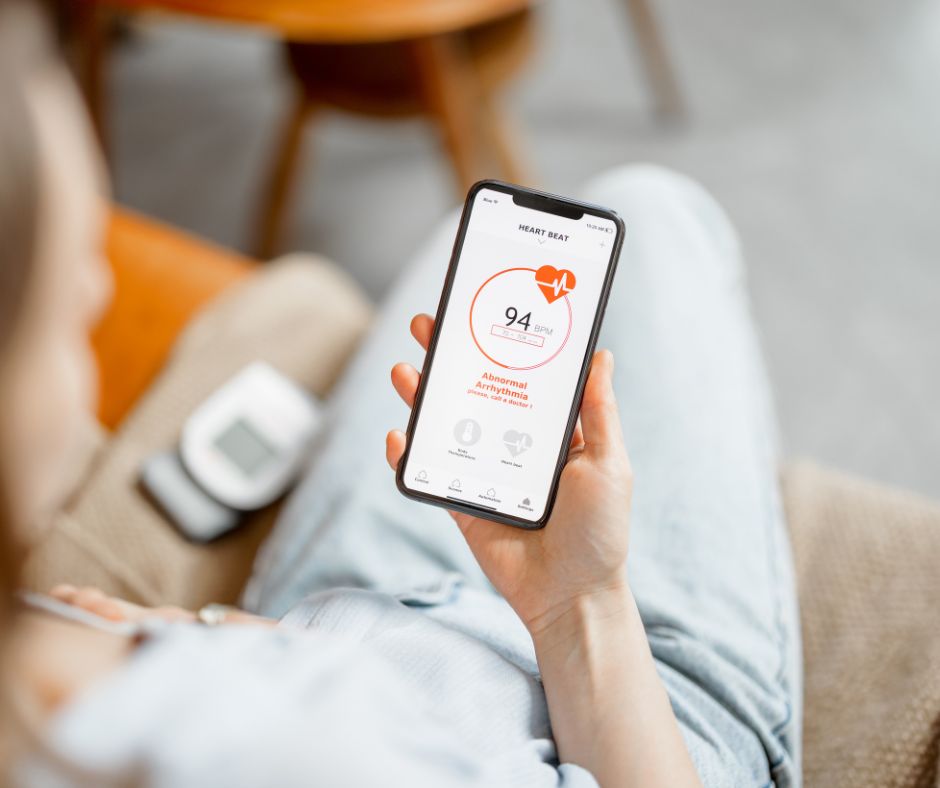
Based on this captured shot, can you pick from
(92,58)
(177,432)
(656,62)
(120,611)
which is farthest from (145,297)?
(656,62)

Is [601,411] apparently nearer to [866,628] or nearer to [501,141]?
[866,628]

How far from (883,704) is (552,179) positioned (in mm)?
1196

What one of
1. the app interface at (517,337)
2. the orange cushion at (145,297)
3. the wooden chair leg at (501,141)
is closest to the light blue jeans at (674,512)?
the app interface at (517,337)

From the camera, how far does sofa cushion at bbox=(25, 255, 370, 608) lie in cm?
75

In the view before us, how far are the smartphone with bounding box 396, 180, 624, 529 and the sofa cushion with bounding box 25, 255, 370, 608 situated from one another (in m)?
0.31

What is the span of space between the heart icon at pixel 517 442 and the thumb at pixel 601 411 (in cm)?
4

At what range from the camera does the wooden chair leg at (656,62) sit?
165 centimetres

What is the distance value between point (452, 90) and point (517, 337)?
790 millimetres

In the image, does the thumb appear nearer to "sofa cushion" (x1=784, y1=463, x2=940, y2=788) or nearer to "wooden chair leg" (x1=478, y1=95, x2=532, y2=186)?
"sofa cushion" (x1=784, y1=463, x2=940, y2=788)

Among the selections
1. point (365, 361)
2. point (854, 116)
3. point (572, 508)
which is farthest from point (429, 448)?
point (854, 116)

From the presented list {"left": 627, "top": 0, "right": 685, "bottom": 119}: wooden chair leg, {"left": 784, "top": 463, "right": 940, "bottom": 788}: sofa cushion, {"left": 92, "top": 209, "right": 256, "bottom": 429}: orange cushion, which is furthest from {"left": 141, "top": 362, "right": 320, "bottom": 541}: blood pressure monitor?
{"left": 627, "top": 0, "right": 685, "bottom": 119}: wooden chair leg

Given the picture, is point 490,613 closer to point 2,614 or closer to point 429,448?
point 429,448

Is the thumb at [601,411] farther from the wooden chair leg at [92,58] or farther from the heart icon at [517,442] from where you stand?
the wooden chair leg at [92,58]

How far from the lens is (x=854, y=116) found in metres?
1.71
